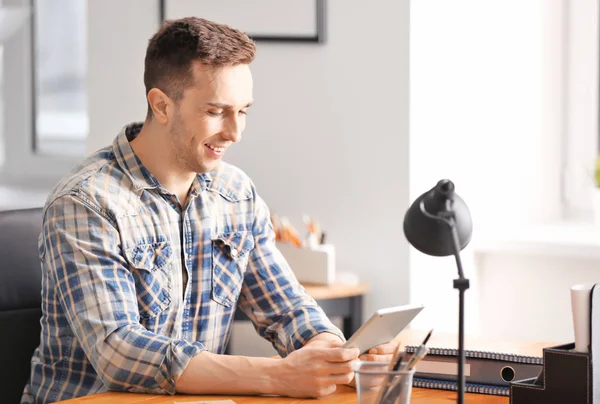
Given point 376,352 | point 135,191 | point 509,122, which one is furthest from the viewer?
point 509,122

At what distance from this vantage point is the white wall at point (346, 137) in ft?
9.68

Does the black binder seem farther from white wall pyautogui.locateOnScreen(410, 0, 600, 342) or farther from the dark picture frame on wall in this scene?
the dark picture frame on wall

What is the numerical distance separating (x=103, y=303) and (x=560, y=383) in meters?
0.79

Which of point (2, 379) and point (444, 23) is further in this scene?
point (444, 23)

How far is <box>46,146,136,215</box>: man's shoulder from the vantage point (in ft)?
6.21

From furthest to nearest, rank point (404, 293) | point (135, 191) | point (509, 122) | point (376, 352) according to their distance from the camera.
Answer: point (509, 122) < point (404, 293) < point (135, 191) < point (376, 352)

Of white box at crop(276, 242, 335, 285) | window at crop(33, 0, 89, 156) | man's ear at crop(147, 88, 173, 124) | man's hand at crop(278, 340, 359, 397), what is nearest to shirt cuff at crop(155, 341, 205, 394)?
man's hand at crop(278, 340, 359, 397)

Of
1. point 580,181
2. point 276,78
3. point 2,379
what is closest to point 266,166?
point 276,78

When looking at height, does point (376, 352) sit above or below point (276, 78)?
below

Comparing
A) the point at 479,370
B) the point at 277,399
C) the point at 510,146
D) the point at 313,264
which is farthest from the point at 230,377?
the point at 510,146

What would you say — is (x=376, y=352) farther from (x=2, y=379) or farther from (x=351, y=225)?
(x=351, y=225)

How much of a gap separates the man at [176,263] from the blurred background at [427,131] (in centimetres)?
85

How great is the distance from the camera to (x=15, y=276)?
2072 millimetres

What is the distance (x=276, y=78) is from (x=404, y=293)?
2.47 feet
